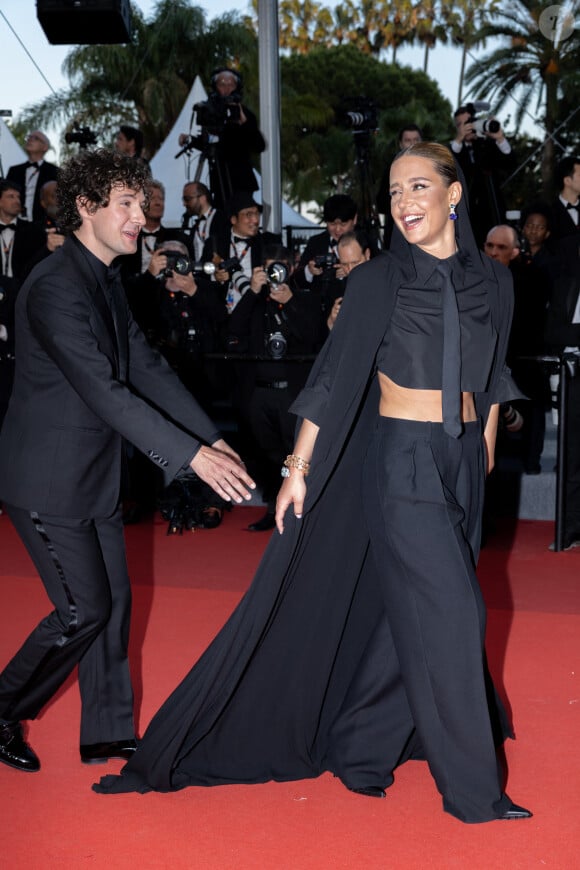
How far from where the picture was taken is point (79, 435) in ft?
10.8

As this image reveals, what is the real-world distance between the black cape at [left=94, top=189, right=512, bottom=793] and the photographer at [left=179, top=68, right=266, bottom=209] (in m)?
6.21

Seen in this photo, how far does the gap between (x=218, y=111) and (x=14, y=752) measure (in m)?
6.54

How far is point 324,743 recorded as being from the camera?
354 centimetres

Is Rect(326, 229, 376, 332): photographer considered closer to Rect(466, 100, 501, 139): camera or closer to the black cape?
Rect(466, 100, 501, 139): camera

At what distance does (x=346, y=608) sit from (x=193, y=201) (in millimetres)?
5898

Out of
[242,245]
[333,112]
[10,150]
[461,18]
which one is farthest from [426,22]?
[242,245]

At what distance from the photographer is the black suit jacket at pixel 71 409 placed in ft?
10.3

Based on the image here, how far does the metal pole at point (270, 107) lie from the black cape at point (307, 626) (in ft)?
23.5

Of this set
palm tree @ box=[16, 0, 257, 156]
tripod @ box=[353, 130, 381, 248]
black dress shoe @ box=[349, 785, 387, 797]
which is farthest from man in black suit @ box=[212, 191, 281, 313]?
palm tree @ box=[16, 0, 257, 156]

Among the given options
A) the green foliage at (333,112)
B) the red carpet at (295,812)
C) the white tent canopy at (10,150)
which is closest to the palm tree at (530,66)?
the green foliage at (333,112)

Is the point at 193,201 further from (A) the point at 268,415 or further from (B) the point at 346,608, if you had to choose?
(B) the point at 346,608

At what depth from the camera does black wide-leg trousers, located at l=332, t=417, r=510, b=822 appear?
3.04 m

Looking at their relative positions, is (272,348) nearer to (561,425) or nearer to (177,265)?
(177,265)

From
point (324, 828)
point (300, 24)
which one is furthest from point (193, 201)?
point (300, 24)
